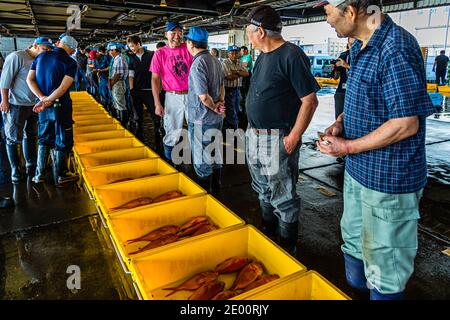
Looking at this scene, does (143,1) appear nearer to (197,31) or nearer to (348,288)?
(197,31)

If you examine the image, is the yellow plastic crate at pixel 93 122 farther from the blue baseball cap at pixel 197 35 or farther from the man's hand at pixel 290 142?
the man's hand at pixel 290 142

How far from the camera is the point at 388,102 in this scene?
1.46 m

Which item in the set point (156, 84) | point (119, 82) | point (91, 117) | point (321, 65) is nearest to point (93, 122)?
point (91, 117)

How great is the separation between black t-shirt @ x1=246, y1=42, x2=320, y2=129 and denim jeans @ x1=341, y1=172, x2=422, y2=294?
0.79 meters

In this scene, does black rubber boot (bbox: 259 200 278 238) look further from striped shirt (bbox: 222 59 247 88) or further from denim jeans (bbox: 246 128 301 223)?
striped shirt (bbox: 222 59 247 88)

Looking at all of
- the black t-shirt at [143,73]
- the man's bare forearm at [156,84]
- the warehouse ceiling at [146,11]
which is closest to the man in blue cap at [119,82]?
the black t-shirt at [143,73]

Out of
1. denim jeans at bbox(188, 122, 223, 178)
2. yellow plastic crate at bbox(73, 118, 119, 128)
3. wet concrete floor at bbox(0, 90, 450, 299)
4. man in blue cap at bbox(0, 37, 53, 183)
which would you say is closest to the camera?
wet concrete floor at bbox(0, 90, 450, 299)

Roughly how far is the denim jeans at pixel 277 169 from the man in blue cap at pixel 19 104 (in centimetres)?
303

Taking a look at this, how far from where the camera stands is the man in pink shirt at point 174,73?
3982mm

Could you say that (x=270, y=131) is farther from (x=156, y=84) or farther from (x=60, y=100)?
(x=60, y=100)

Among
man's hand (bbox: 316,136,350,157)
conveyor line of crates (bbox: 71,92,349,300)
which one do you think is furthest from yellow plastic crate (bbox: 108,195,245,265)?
man's hand (bbox: 316,136,350,157)

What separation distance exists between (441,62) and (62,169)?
50.5 feet

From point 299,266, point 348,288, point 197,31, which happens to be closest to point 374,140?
point 299,266

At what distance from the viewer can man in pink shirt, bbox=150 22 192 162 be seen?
398cm
